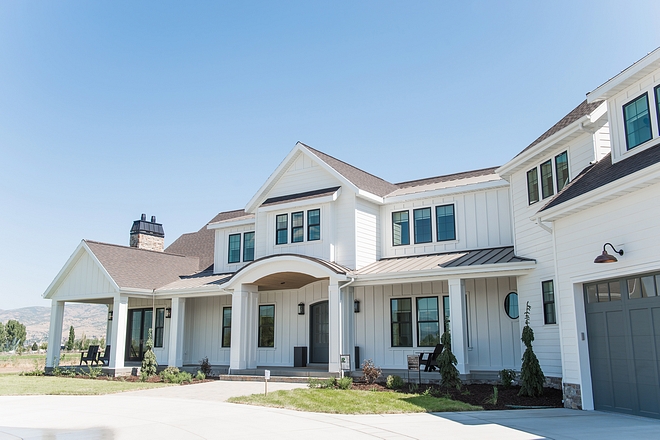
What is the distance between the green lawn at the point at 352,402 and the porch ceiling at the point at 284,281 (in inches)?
208

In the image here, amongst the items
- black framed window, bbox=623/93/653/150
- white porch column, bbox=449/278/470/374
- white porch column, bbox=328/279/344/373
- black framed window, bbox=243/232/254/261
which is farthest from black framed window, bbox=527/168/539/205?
black framed window, bbox=243/232/254/261

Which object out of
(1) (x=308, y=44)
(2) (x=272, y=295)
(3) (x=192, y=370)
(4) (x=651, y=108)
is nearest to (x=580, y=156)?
(4) (x=651, y=108)

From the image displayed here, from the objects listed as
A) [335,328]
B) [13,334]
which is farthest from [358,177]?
[13,334]

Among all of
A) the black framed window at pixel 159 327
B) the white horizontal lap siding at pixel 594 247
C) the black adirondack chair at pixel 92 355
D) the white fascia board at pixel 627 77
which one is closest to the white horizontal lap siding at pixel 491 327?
the white horizontal lap siding at pixel 594 247

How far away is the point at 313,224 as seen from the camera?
19062 millimetres

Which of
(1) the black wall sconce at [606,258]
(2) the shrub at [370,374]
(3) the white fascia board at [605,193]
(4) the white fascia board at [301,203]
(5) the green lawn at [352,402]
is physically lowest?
(5) the green lawn at [352,402]

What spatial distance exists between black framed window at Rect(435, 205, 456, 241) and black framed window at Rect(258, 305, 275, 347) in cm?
706

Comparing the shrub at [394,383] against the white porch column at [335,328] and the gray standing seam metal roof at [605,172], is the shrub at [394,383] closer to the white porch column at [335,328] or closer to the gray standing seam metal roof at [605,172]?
the white porch column at [335,328]

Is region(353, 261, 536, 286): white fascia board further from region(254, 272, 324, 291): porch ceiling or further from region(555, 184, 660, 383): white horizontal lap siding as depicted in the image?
region(555, 184, 660, 383): white horizontal lap siding

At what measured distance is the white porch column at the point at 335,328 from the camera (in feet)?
54.3

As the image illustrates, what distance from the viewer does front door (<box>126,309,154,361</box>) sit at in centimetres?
2441

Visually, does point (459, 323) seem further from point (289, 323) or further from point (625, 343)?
point (289, 323)

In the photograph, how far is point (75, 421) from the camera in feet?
34.1

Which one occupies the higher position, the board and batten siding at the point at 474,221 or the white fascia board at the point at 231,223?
the white fascia board at the point at 231,223
